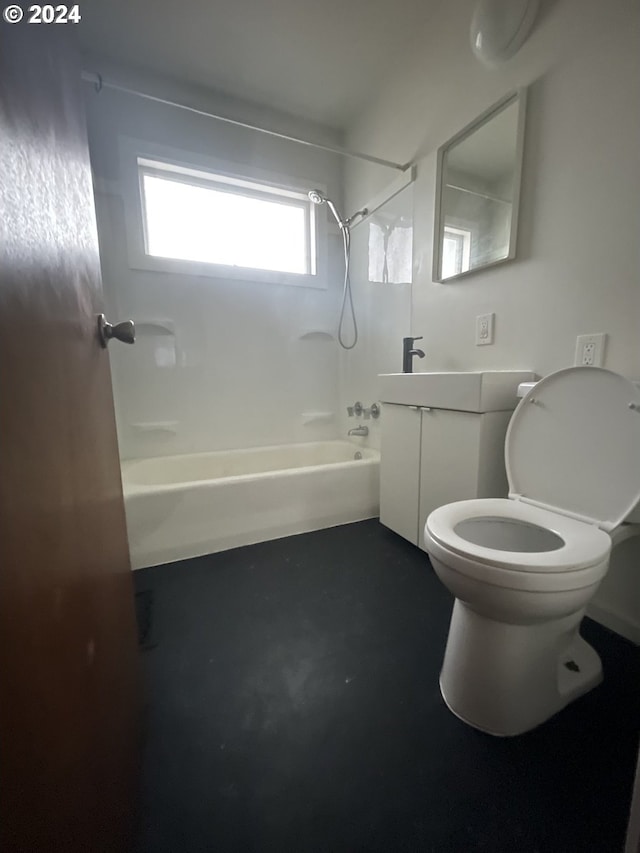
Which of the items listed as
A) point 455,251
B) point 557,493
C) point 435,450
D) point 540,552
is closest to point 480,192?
point 455,251

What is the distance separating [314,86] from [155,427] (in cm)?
219

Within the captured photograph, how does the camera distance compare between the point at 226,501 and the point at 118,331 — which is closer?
the point at 118,331

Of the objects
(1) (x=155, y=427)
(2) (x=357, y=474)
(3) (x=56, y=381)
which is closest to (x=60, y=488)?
(3) (x=56, y=381)

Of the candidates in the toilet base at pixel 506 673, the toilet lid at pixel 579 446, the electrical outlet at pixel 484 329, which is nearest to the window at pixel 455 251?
the electrical outlet at pixel 484 329

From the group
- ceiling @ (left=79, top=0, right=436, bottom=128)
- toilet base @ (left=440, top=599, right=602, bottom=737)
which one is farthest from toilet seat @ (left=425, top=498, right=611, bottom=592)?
ceiling @ (left=79, top=0, right=436, bottom=128)

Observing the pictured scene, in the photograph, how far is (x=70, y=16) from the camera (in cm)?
60

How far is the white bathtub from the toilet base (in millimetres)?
1032

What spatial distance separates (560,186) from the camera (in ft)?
3.91

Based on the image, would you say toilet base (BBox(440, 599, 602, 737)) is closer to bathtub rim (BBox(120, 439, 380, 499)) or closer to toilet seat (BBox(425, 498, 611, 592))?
toilet seat (BBox(425, 498, 611, 592))

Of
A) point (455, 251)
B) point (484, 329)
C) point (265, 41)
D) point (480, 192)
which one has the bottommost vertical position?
point (484, 329)

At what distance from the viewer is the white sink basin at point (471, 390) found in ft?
4.07

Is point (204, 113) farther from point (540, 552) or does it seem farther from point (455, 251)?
point (540, 552)

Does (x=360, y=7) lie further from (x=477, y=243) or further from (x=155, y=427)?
(x=155, y=427)

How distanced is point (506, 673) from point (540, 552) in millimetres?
298
